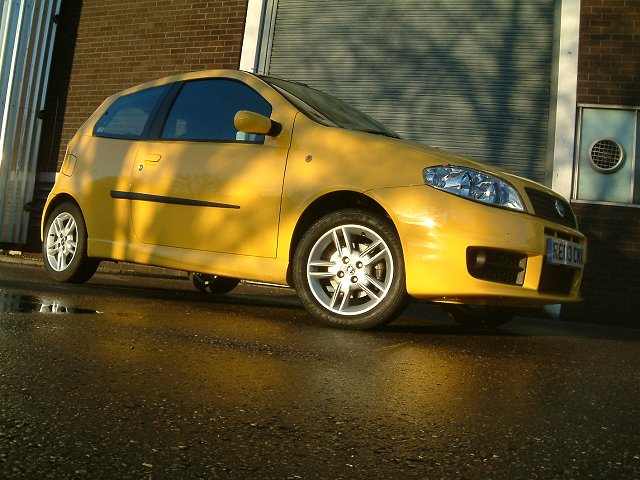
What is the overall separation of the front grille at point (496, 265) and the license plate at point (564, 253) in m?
0.20

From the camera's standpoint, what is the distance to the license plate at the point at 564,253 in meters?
4.29

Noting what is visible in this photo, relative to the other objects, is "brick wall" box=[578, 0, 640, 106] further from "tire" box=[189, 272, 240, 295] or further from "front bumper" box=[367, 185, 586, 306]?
"front bumper" box=[367, 185, 586, 306]

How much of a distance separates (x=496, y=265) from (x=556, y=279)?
1.82 ft

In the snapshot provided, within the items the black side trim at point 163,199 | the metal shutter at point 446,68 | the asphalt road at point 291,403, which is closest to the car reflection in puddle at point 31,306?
the asphalt road at point 291,403

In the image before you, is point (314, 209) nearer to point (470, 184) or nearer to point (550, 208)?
point (470, 184)

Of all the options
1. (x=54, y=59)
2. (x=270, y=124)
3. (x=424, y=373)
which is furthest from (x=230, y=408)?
(x=54, y=59)

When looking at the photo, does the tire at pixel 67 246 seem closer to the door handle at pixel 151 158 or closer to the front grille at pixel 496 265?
the door handle at pixel 151 158

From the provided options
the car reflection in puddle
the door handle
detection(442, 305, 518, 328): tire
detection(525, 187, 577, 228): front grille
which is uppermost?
the door handle

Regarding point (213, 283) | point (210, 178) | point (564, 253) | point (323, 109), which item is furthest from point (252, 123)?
point (213, 283)

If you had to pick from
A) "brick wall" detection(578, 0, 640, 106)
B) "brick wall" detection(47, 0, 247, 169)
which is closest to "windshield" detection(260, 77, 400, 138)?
"brick wall" detection(578, 0, 640, 106)

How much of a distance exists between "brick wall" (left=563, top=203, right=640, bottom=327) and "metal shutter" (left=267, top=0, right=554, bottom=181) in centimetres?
113

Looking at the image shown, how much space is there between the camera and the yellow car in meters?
4.09

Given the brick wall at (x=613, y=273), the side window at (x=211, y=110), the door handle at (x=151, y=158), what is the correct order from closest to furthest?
the side window at (x=211, y=110), the door handle at (x=151, y=158), the brick wall at (x=613, y=273)

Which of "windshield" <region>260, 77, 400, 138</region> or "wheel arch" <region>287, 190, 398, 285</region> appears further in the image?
"windshield" <region>260, 77, 400, 138</region>
